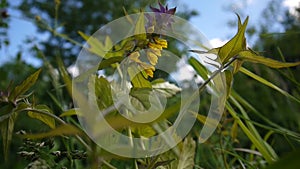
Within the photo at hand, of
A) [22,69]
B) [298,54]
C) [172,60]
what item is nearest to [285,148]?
[22,69]

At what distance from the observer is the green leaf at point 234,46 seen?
0.31 metres

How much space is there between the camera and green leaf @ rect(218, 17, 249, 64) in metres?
0.31

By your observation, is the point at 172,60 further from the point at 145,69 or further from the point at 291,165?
the point at 291,165

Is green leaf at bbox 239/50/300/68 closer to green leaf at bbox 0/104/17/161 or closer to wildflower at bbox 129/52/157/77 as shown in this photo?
wildflower at bbox 129/52/157/77

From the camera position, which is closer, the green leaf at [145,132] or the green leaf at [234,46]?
the green leaf at [234,46]

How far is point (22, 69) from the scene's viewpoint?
1896 millimetres

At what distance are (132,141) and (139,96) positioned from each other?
0.06m

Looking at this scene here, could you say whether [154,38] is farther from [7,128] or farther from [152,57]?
[7,128]

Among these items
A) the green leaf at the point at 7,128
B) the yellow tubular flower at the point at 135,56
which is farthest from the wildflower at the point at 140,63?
the green leaf at the point at 7,128

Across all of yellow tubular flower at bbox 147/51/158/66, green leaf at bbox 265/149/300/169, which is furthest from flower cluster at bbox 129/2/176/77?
green leaf at bbox 265/149/300/169

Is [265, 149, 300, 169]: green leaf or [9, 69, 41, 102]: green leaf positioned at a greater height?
[9, 69, 41, 102]: green leaf

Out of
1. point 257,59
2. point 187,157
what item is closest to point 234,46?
point 257,59

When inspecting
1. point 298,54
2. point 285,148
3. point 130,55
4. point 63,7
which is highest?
point 63,7

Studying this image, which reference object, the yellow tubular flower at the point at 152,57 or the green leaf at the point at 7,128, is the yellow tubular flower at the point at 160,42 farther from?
the green leaf at the point at 7,128
